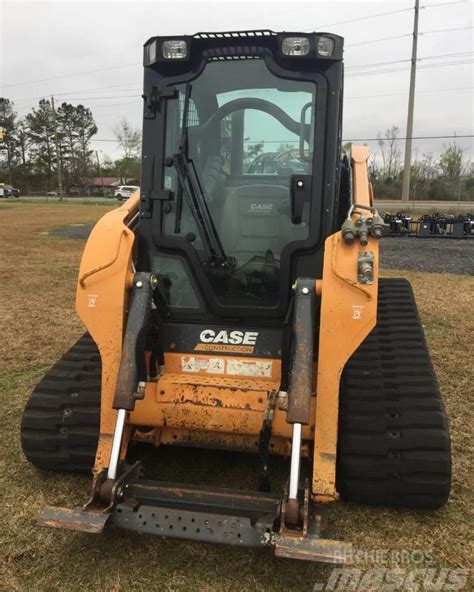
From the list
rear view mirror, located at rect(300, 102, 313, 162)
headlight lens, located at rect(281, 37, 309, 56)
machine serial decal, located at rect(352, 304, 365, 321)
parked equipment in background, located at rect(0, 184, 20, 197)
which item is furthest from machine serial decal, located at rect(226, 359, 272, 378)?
parked equipment in background, located at rect(0, 184, 20, 197)

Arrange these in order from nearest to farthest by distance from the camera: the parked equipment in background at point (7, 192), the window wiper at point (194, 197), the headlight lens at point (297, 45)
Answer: the headlight lens at point (297, 45) → the window wiper at point (194, 197) → the parked equipment in background at point (7, 192)

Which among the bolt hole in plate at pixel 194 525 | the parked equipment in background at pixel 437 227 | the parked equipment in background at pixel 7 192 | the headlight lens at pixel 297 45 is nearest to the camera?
the bolt hole in plate at pixel 194 525

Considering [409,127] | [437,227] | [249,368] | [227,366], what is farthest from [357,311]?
[409,127]

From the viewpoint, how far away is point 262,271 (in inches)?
132

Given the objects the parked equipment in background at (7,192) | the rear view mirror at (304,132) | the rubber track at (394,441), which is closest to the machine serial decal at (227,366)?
the rubber track at (394,441)

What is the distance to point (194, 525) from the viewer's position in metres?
2.53

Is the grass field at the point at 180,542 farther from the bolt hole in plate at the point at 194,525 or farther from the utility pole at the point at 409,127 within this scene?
the utility pole at the point at 409,127

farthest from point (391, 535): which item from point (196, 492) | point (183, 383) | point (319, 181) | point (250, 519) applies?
point (319, 181)

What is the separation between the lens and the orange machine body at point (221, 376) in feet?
9.50

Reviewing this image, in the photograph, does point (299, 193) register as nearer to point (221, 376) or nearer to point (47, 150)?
point (221, 376)

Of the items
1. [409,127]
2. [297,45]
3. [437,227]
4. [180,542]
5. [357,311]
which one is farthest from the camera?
[409,127]

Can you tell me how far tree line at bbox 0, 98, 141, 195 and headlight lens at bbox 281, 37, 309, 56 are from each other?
215 ft

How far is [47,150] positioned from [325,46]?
70.6m

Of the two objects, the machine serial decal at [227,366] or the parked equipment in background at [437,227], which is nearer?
the machine serial decal at [227,366]
